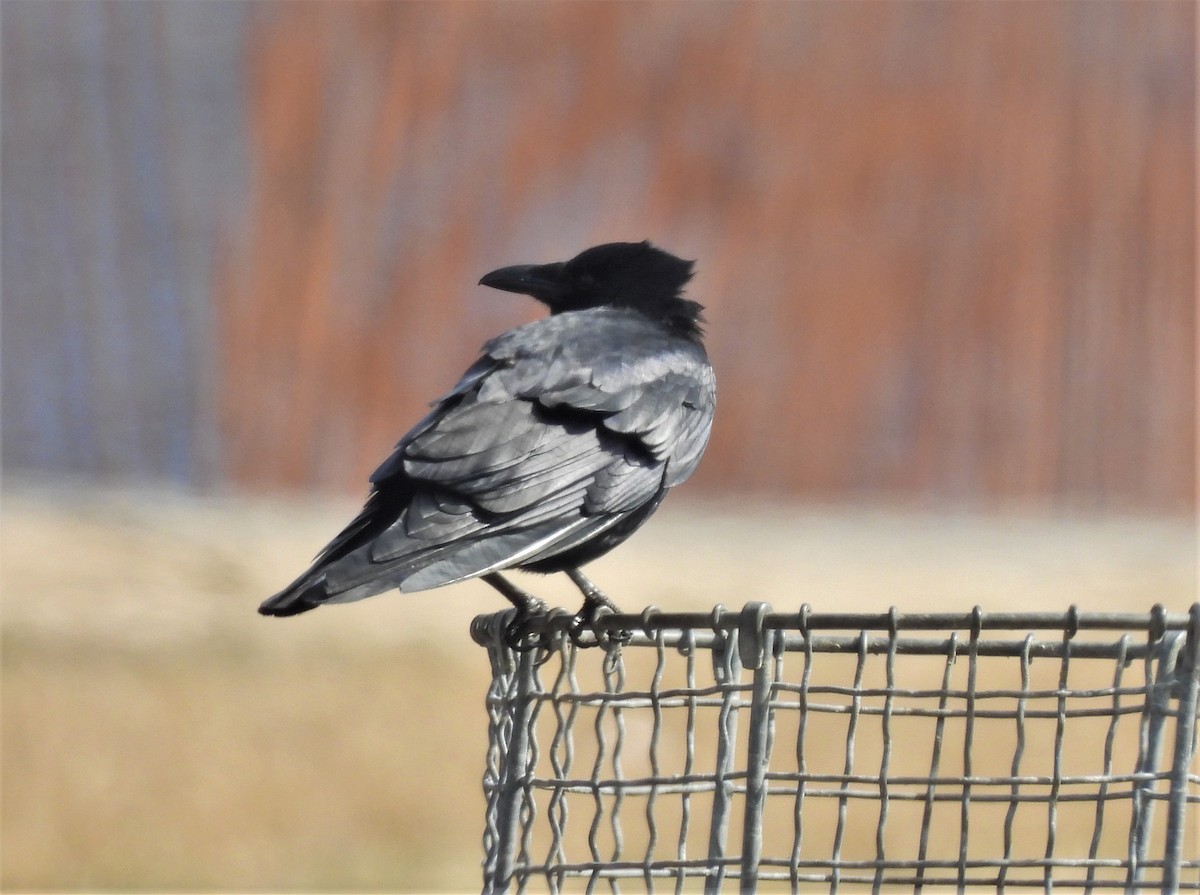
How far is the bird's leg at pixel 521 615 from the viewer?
2822 millimetres

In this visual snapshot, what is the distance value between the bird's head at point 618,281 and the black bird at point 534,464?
14 centimetres

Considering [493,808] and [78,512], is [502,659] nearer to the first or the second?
[493,808]

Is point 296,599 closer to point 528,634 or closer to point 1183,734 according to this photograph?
point 528,634

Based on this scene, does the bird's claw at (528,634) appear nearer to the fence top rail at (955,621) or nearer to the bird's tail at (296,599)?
the bird's tail at (296,599)

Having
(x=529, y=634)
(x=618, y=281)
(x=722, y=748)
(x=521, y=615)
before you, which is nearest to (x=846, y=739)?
(x=722, y=748)

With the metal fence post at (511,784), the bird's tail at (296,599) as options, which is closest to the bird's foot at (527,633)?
the metal fence post at (511,784)

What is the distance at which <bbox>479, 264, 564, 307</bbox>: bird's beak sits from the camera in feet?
15.0

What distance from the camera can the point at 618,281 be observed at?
14.9 feet

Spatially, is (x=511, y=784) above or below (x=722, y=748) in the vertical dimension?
below

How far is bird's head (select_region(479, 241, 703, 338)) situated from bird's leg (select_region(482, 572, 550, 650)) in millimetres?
1232

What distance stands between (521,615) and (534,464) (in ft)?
1.20

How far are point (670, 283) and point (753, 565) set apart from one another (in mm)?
1496

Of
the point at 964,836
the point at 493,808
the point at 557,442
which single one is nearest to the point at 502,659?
the point at 493,808

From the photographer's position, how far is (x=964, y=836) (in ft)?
6.49
